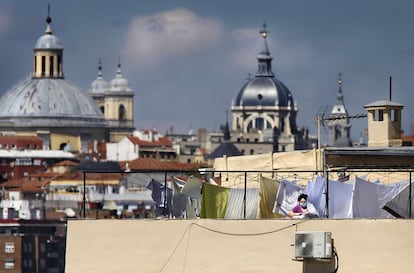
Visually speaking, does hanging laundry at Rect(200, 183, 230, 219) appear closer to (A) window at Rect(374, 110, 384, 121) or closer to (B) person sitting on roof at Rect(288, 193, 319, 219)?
(B) person sitting on roof at Rect(288, 193, 319, 219)

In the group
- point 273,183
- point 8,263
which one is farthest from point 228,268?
point 8,263

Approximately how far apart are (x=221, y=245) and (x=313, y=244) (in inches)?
40.8

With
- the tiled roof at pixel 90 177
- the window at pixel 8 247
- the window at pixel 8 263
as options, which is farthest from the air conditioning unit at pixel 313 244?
the tiled roof at pixel 90 177

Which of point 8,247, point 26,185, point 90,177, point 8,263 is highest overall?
point 90,177

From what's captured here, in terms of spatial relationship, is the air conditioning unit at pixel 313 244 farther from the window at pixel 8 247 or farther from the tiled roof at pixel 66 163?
the tiled roof at pixel 66 163

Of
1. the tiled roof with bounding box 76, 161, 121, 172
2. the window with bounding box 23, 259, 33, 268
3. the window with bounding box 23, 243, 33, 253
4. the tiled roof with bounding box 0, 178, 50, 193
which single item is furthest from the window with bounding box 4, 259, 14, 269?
the tiled roof with bounding box 76, 161, 121, 172

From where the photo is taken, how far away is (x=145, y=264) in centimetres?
2209

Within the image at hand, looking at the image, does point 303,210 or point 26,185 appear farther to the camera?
point 26,185

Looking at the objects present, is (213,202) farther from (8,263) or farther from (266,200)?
(8,263)

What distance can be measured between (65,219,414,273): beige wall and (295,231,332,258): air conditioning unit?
0.24m

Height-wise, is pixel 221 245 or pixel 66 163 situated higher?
pixel 66 163

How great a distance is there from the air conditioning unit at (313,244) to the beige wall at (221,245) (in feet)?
0.79

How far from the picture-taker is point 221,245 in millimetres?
21891

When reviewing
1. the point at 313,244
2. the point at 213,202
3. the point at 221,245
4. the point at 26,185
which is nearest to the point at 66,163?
the point at 26,185
